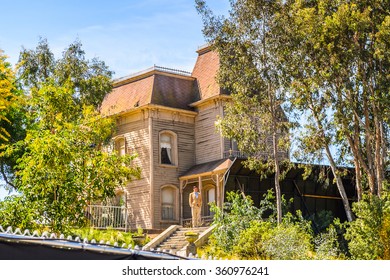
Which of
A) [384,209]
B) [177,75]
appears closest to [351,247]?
[384,209]

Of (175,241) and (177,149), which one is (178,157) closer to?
(177,149)

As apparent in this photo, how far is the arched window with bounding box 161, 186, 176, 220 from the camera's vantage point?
113 feet

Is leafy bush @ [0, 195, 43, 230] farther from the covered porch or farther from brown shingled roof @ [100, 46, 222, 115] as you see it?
brown shingled roof @ [100, 46, 222, 115]

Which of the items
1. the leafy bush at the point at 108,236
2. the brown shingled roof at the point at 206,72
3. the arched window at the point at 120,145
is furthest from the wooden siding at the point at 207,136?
the leafy bush at the point at 108,236

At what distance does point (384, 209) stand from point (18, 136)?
20860 millimetres

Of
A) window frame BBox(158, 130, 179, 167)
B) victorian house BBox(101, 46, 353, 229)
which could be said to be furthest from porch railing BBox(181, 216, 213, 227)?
window frame BBox(158, 130, 179, 167)

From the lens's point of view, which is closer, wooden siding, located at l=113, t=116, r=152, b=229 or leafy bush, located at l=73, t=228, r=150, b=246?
leafy bush, located at l=73, t=228, r=150, b=246

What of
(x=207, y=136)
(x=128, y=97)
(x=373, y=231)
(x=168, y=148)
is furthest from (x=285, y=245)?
(x=128, y=97)

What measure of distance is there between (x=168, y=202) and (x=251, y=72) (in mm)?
10905

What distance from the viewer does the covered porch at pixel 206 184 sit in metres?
32.2

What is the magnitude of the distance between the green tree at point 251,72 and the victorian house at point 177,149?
19.2 ft

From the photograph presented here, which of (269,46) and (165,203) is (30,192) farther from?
(165,203)

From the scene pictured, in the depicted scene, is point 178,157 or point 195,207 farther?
point 178,157

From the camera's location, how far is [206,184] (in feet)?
114
